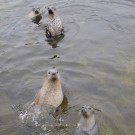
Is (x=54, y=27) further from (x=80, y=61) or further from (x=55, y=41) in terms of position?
(x=80, y=61)

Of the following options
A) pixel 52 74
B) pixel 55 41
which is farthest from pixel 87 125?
pixel 55 41

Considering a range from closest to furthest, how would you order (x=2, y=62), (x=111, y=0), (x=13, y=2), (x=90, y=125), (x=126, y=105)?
(x=90, y=125) < (x=126, y=105) < (x=2, y=62) < (x=111, y=0) < (x=13, y=2)

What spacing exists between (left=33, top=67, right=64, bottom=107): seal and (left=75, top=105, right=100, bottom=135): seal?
130 cm

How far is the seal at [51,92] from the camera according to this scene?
8274 millimetres

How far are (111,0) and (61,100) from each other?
25.7 feet

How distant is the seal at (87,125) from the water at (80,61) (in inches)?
13.4

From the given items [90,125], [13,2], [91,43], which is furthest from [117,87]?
[13,2]

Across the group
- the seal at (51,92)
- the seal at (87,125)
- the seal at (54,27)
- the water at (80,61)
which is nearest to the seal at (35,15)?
the water at (80,61)

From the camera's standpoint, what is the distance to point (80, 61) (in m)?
10.4

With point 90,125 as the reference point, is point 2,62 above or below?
below

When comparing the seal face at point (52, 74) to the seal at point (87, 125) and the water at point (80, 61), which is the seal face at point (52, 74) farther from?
the seal at point (87, 125)

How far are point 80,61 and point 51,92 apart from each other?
2.20 m

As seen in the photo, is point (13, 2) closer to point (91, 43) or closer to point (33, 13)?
point (33, 13)

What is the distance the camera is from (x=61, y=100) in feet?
28.2
